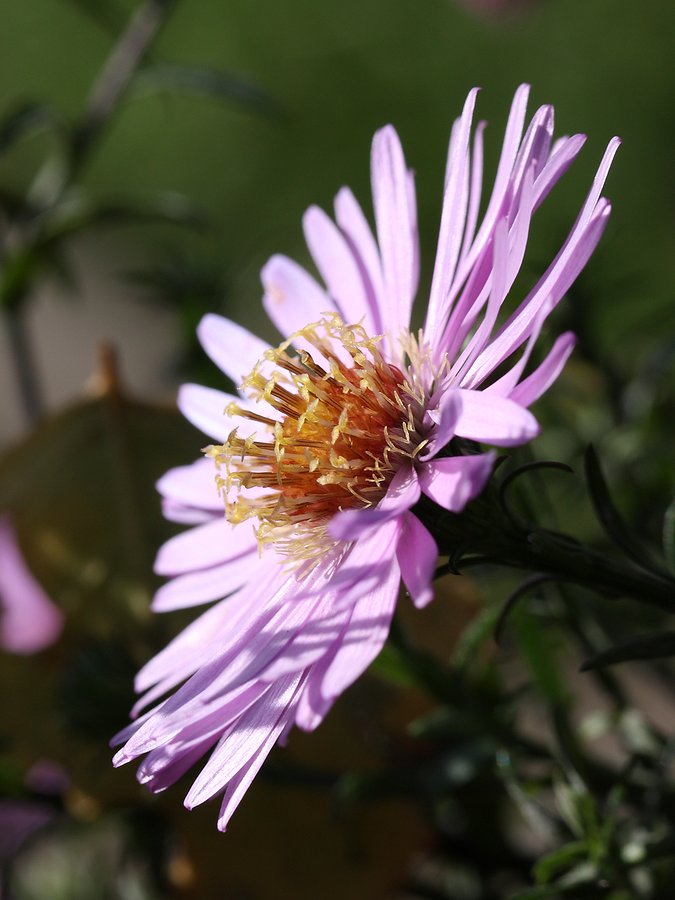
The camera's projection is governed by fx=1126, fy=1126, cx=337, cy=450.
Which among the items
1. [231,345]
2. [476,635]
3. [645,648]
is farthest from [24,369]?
[645,648]

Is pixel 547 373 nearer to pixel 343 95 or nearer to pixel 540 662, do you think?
pixel 540 662

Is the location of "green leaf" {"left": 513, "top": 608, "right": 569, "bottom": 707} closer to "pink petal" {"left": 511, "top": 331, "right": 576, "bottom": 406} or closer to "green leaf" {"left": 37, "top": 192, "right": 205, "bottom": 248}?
"pink petal" {"left": 511, "top": 331, "right": 576, "bottom": 406}

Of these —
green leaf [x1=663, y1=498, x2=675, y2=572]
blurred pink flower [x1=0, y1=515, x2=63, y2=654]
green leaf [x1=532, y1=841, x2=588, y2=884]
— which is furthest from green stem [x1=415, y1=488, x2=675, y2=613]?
blurred pink flower [x1=0, y1=515, x2=63, y2=654]

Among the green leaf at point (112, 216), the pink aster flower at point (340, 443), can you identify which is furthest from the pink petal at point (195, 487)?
the green leaf at point (112, 216)

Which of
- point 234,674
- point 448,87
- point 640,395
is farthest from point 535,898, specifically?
point 448,87

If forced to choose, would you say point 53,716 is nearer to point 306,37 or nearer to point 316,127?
point 316,127

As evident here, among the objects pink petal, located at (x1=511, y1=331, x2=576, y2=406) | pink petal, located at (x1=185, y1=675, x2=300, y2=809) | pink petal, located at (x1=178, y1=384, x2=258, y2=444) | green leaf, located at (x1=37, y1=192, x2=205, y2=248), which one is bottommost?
pink petal, located at (x1=185, y1=675, x2=300, y2=809)

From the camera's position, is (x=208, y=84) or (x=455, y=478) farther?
(x=208, y=84)
